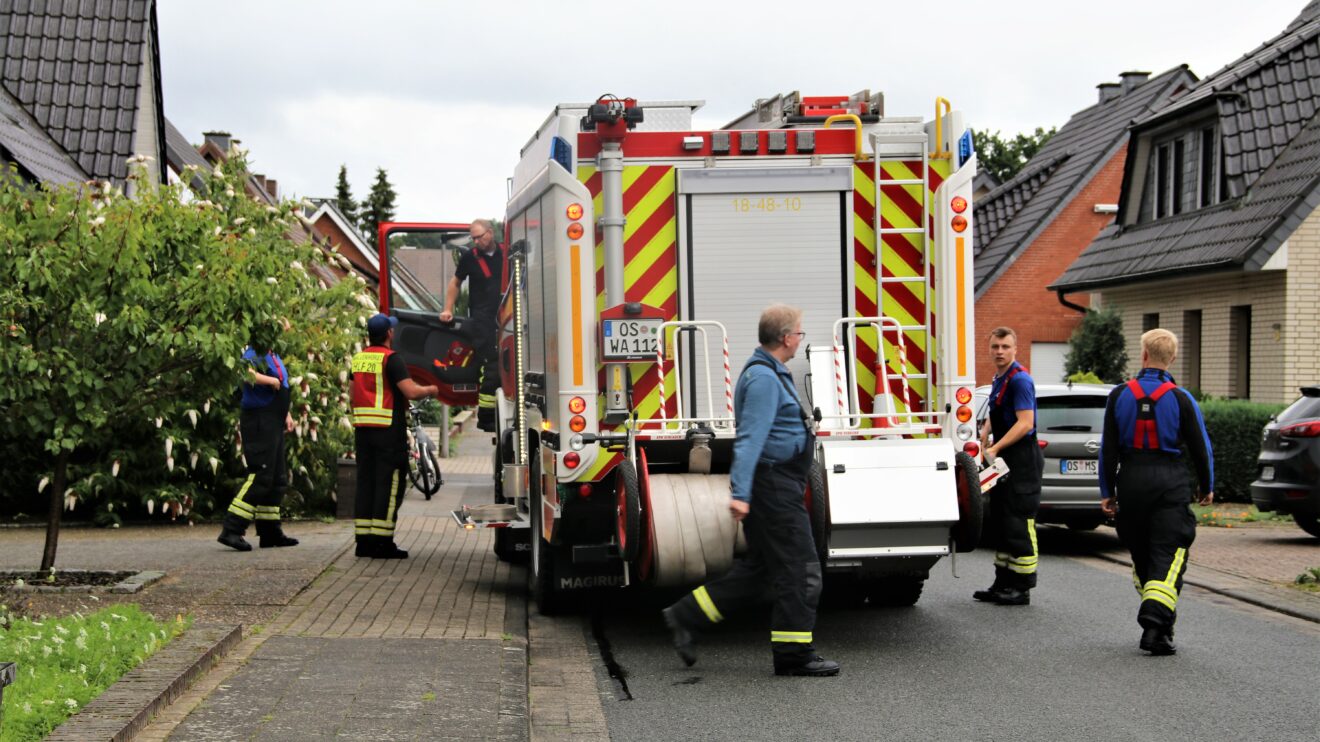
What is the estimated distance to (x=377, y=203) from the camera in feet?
384

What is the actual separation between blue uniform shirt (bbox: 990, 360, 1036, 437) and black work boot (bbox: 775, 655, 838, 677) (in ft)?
10.3

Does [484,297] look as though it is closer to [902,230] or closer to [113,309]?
[113,309]

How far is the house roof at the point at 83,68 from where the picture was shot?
2500cm

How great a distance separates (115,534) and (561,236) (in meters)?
7.13

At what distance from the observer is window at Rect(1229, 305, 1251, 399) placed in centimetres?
2442

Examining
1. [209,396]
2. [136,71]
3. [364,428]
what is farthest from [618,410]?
[136,71]

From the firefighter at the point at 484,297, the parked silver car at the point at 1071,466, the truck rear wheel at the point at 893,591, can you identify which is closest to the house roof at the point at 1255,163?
the parked silver car at the point at 1071,466

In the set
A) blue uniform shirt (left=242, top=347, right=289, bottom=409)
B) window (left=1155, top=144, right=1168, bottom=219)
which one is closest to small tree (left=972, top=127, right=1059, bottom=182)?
window (left=1155, top=144, right=1168, bottom=219)

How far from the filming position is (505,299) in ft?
40.0

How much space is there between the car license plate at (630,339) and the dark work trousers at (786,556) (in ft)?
4.25

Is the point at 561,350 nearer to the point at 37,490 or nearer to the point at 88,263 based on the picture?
the point at 88,263

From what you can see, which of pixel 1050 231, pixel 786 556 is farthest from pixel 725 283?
pixel 1050 231

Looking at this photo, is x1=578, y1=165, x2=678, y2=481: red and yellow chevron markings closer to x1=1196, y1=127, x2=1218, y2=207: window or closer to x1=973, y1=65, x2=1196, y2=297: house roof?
x1=1196, y1=127, x2=1218, y2=207: window

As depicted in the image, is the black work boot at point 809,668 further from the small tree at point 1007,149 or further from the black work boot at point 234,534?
the small tree at point 1007,149
